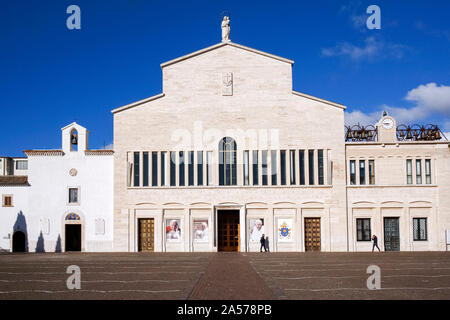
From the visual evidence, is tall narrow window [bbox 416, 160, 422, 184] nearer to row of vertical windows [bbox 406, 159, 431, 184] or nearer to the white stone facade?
row of vertical windows [bbox 406, 159, 431, 184]

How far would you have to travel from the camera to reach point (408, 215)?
129ft

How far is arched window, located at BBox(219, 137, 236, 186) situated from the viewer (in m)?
39.9

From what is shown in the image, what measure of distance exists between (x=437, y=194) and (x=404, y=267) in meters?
15.8

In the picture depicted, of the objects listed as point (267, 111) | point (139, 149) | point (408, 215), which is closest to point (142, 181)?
point (139, 149)

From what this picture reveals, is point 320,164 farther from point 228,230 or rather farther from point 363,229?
point 228,230

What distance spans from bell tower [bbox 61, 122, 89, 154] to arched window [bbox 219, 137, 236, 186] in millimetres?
11620

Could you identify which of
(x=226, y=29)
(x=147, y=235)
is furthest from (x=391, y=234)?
(x=226, y=29)

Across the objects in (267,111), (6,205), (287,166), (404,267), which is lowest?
(404,267)

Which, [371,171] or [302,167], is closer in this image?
[302,167]

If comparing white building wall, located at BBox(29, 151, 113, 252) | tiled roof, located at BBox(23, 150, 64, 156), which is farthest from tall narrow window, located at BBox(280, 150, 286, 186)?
tiled roof, located at BBox(23, 150, 64, 156)

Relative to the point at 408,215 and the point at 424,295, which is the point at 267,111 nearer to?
the point at 408,215

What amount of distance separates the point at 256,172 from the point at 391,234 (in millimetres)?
12138

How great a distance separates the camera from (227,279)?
70.1 ft
